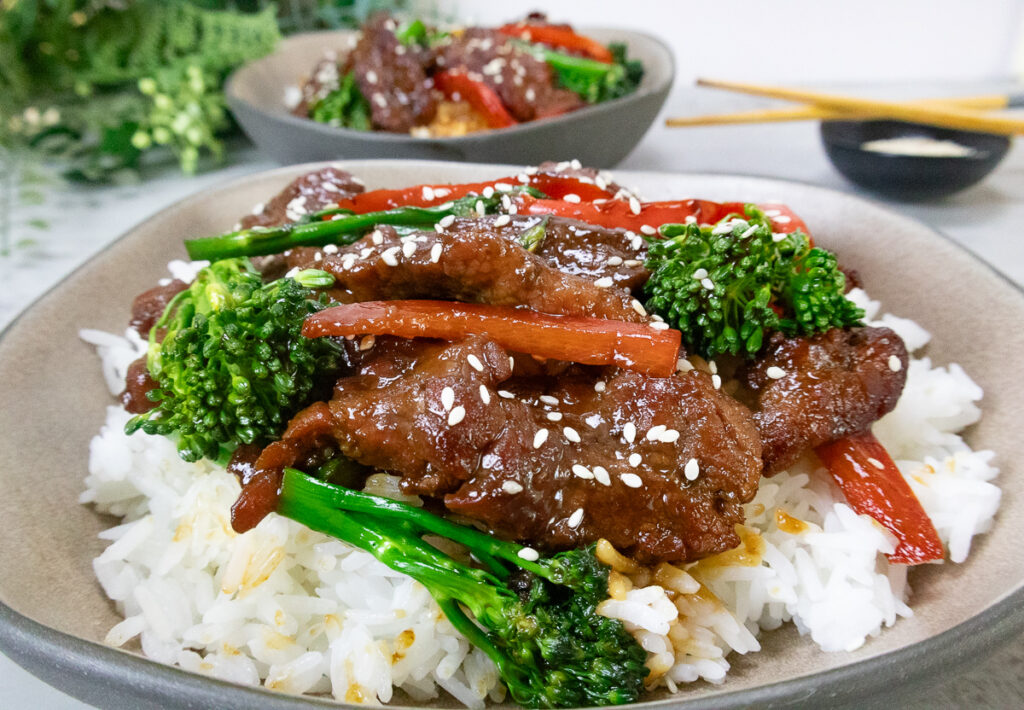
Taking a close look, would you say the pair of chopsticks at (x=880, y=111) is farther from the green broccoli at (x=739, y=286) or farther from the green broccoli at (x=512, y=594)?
the green broccoli at (x=512, y=594)

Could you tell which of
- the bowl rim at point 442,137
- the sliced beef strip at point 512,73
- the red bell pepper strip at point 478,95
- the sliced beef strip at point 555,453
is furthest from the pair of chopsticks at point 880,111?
the sliced beef strip at point 555,453

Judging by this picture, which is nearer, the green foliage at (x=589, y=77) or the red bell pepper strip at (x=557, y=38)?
the green foliage at (x=589, y=77)

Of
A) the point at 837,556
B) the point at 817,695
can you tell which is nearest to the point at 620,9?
the point at 837,556

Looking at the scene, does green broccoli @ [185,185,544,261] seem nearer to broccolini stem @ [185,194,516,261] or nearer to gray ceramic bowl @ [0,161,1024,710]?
broccolini stem @ [185,194,516,261]

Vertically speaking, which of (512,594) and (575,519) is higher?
(575,519)

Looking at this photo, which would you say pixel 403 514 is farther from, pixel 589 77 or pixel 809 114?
pixel 809 114

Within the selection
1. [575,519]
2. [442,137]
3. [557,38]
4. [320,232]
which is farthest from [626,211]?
[557,38]
